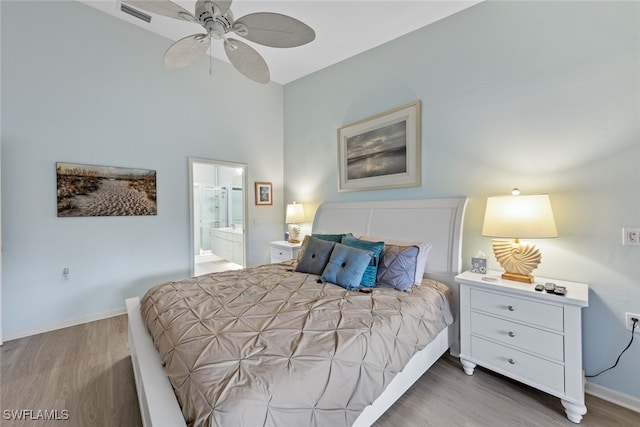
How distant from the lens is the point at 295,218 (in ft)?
13.1

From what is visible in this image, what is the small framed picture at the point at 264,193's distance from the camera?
431cm

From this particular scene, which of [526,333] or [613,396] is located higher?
[526,333]

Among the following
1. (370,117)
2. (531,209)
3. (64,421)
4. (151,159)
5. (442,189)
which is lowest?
(64,421)

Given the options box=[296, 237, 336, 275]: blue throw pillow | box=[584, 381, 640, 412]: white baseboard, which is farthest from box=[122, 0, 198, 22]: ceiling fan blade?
box=[584, 381, 640, 412]: white baseboard

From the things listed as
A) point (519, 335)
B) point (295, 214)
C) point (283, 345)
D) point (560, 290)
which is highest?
point (295, 214)

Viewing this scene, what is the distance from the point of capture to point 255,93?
4227 millimetres

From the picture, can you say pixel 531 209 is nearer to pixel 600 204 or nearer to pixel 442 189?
pixel 600 204

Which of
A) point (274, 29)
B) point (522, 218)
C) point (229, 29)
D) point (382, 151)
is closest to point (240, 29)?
point (229, 29)

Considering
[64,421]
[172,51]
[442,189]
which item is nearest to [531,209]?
[442,189]

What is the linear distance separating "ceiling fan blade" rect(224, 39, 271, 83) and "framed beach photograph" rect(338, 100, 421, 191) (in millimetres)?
1411

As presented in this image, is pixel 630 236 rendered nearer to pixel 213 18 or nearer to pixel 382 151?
pixel 382 151

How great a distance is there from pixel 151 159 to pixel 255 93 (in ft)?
6.33

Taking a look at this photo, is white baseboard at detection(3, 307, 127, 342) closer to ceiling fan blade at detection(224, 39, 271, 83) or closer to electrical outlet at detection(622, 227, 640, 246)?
ceiling fan blade at detection(224, 39, 271, 83)

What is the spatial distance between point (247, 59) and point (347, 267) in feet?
6.26
